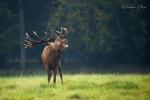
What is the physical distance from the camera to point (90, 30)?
133ft

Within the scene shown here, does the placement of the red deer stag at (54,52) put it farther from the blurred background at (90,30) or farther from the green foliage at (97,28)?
the green foliage at (97,28)

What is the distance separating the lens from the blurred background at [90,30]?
39844 mm

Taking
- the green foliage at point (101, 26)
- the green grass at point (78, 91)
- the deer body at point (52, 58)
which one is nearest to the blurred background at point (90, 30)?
the green foliage at point (101, 26)

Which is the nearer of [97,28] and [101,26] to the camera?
[101,26]

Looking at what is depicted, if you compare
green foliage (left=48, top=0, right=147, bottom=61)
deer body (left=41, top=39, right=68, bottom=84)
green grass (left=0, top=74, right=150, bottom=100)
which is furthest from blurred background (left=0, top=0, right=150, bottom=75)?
green grass (left=0, top=74, right=150, bottom=100)

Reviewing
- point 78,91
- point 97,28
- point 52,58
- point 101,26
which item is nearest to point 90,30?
point 97,28

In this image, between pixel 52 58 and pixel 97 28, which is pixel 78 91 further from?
pixel 97 28

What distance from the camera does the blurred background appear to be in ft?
131

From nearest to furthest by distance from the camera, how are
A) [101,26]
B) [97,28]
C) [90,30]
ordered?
[101,26] < [97,28] < [90,30]

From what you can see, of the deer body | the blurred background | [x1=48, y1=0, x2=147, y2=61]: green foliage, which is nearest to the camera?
the deer body

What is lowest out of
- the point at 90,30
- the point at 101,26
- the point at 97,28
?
the point at 90,30

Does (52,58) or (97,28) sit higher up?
(97,28)

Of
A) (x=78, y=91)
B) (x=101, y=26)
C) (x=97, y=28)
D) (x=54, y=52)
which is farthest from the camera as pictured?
(x=97, y=28)

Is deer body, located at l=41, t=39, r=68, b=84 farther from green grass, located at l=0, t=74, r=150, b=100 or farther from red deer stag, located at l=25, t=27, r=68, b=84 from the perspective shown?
green grass, located at l=0, t=74, r=150, b=100
